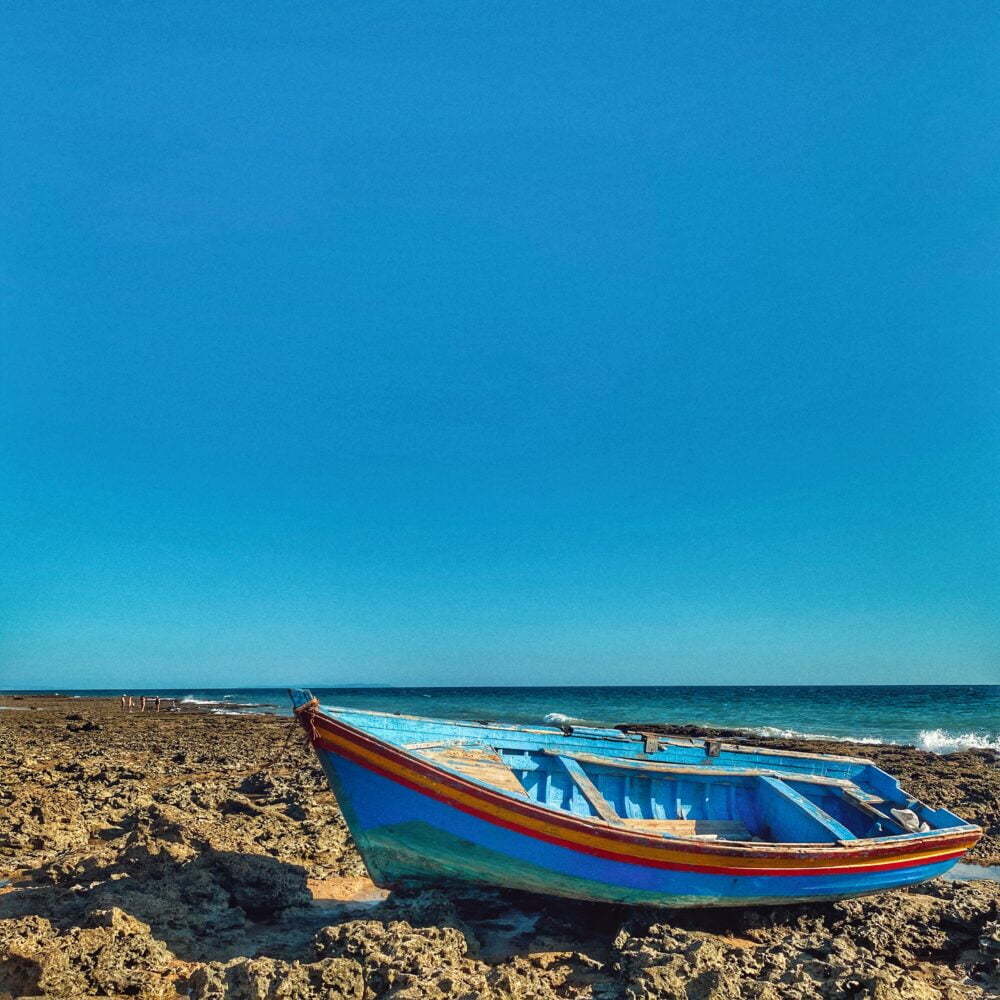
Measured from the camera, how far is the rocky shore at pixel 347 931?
4930 mm

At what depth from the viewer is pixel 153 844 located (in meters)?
7.38

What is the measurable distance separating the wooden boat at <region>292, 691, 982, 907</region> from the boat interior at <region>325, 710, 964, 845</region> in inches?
0.9

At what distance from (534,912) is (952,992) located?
3.59m

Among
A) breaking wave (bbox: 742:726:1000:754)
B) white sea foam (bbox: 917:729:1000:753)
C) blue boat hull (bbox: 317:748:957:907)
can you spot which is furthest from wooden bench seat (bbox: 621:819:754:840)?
white sea foam (bbox: 917:729:1000:753)

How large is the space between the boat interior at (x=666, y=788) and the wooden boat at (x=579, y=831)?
2 centimetres

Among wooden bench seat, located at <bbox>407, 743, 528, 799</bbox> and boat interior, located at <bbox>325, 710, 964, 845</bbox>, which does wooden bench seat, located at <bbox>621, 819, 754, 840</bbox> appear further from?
wooden bench seat, located at <bbox>407, 743, 528, 799</bbox>

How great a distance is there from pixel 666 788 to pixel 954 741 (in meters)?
27.4

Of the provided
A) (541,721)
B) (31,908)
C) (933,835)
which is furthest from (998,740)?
(31,908)

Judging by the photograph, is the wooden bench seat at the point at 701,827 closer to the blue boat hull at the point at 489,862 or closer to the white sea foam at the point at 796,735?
the blue boat hull at the point at 489,862

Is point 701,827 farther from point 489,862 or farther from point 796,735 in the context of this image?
point 796,735

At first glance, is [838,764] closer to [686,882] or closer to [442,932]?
[686,882]

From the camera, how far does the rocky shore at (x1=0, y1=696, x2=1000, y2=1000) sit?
4930 millimetres

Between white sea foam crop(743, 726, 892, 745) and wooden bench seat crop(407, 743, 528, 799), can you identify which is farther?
white sea foam crop(743, 726, 892, 745)

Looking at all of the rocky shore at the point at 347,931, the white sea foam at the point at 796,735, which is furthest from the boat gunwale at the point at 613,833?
the white sea foam at the point at 796,735
